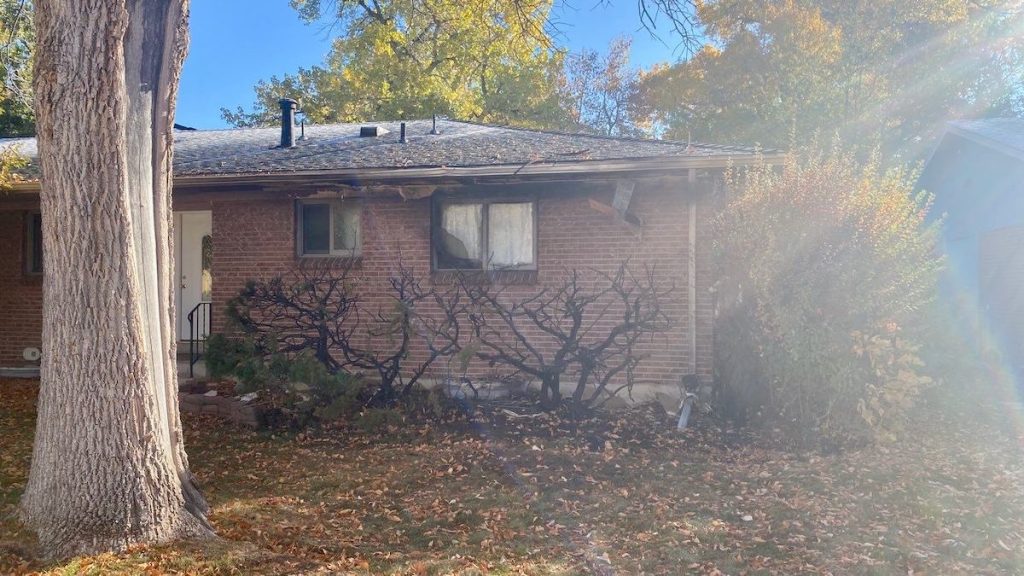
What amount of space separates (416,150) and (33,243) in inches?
242

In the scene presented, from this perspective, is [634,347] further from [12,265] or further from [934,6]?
[934,6]

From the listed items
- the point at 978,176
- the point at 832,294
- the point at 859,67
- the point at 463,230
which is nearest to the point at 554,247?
the point at 463,230

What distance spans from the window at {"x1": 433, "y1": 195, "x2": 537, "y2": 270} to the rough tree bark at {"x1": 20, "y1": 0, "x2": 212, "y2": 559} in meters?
4.82

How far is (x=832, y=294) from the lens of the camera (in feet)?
20.7

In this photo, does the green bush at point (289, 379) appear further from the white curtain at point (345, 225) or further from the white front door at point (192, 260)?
the white front door at point (192, 260)

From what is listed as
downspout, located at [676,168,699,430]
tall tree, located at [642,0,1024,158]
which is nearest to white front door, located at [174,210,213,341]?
downspout, located at [676,168,699,430]

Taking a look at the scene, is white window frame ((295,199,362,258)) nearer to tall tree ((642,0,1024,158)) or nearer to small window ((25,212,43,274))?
small window ((25,212,43,274))

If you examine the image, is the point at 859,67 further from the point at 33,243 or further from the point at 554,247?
the point at 33,243

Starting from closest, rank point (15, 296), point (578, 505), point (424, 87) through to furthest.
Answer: point (578, 505)
point (15, 296)
point (424, 87)

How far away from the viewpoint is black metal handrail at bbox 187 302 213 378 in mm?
9078

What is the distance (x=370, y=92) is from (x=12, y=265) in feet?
48.3

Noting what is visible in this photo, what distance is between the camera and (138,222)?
3945 mm

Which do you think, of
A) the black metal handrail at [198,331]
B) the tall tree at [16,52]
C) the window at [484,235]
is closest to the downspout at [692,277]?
the window at [484,235]

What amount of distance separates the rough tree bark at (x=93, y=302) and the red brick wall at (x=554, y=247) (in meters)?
4.74
